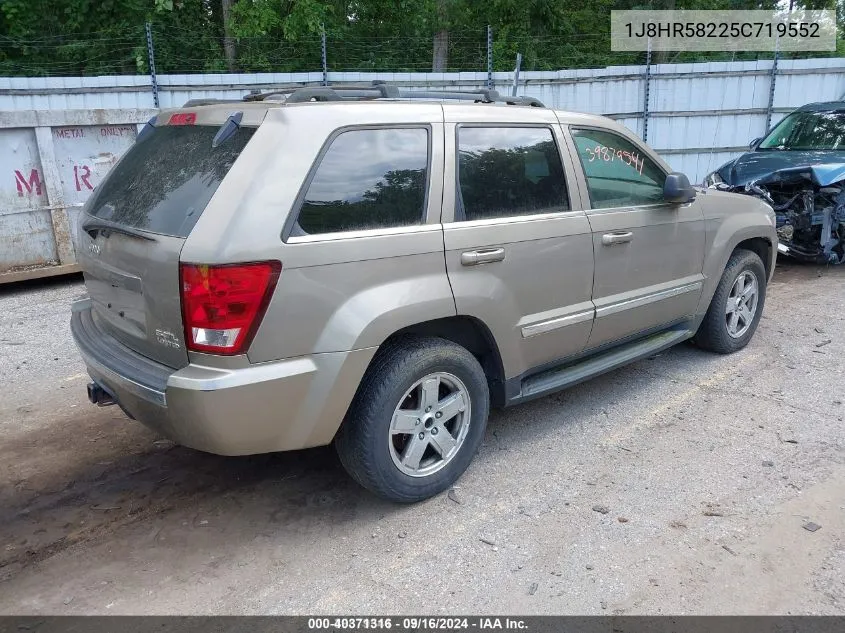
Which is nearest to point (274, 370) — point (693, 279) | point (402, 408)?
point (402, 408)

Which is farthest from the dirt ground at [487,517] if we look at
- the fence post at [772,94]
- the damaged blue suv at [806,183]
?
the fence post at [772,94]

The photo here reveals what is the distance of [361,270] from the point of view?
118 inches

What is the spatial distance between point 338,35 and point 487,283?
15.1m

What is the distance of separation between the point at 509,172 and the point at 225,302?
173 cm

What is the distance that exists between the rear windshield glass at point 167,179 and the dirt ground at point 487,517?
928mm

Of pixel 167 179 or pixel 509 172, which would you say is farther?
pixel 509 172

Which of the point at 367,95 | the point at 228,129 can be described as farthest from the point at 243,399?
the point at 367,95

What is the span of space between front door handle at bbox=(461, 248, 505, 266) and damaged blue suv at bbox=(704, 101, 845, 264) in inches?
215

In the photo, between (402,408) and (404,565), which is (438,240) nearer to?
(402,408)

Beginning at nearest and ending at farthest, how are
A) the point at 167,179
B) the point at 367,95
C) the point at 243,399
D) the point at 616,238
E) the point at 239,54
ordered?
1. the point at 243,399
2. the point at 167,179
3. the point at 367,95
4. the point at 616,238
5. the point at 239,54

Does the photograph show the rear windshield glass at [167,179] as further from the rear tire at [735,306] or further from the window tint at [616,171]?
the rear tire at [735,306]

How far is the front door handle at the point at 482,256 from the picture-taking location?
335 cm

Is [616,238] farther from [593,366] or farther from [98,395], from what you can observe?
[98,395]

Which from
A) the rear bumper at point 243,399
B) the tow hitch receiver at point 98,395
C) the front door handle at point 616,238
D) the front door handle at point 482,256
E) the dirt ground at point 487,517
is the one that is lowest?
the dirt ground at point 487,517
